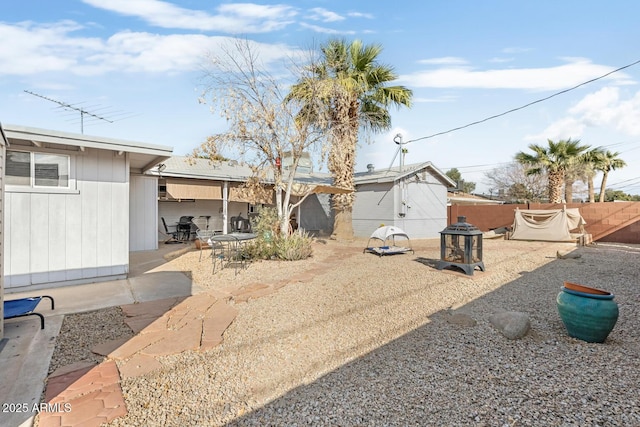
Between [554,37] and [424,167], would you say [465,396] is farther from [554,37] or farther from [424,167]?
[424,167]

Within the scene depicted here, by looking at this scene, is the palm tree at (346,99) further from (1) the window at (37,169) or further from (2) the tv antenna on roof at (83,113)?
(2) the tv antenna on roof at (83,113)

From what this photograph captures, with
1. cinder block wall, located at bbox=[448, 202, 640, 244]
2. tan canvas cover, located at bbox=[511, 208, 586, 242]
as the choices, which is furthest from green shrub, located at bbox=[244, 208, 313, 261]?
tan canvas cover, located at bbox=[511, 208, 586, 242]

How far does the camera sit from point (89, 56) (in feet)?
27.8

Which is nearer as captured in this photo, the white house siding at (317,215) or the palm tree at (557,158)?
the palm tree at (557,158)

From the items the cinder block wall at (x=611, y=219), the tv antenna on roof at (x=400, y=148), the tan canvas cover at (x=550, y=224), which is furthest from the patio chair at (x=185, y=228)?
the tan canvas cover at (x=550, y=224)

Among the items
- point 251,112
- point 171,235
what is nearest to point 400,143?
point 251,112

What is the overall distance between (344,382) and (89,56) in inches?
420

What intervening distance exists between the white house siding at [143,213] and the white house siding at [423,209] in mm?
10074

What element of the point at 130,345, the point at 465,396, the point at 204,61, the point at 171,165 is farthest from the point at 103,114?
the point at 465,396

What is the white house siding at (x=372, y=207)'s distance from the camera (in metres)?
14.3

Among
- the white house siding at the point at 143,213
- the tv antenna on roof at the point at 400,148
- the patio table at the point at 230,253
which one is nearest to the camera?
the patio table at the point at 230,253

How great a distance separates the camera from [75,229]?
571 cm

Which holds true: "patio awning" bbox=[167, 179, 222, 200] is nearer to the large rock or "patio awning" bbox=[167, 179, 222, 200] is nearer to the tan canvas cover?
the large rock

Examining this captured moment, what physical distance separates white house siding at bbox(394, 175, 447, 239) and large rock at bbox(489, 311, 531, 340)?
1031 centimetres
